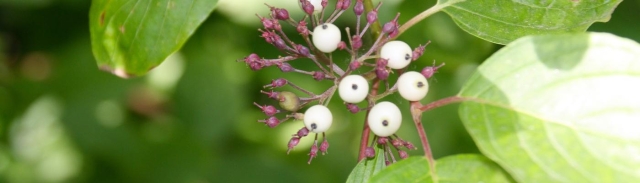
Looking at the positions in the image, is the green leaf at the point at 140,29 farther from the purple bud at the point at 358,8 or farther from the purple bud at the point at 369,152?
the purple bud at the point at 369,152

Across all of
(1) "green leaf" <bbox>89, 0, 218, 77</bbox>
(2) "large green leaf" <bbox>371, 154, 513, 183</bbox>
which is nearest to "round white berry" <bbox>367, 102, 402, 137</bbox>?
(2) "large green leaf" <bbox>371, 154, 513, 183</bbox>

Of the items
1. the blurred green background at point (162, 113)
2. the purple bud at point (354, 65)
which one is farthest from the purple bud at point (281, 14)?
the blurred green background at point (162, 113)

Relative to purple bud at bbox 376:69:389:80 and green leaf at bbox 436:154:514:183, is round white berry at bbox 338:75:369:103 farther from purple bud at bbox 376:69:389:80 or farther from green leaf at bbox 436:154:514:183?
green leaf at bbox 436:154:514:183

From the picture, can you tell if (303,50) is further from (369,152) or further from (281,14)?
(369,152)

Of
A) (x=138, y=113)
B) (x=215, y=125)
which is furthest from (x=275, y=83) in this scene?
(x=138, y=113)

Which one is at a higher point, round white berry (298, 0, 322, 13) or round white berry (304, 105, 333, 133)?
round white berry (298, 0, 322, 13)
